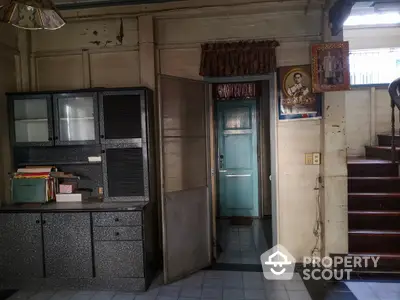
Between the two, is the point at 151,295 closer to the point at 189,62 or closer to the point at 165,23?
the point at 189,62

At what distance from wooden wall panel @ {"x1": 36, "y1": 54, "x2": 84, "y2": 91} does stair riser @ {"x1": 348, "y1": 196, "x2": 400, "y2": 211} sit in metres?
3.76

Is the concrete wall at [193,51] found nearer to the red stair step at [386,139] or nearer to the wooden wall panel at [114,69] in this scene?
the wooden wall panel at [114,69]

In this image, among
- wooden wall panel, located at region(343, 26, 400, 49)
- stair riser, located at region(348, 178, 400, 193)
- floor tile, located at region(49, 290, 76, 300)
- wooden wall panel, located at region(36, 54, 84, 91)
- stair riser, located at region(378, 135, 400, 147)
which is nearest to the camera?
floor tile, located at region(49, 290, 76, 300)

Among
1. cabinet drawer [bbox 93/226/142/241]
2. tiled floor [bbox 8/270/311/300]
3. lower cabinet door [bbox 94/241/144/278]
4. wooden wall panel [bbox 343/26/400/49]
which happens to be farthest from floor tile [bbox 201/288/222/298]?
wooden wall panel [bbox 343/26/400/49]

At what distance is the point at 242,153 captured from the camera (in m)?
5.60

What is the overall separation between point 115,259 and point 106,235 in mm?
261

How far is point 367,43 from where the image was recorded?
486 cm

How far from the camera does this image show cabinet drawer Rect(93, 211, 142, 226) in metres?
3.00

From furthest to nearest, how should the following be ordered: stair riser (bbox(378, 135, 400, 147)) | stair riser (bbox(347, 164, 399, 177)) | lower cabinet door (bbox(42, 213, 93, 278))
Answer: stair riser (bbox(378, 135, 400, 147)) < stair riser (bbox(347, 164, 399, 177)) < lower cabinet door (bbox(42, 213, 93, 278))

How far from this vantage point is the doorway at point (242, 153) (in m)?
5.45

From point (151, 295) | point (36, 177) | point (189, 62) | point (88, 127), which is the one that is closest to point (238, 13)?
point (189, 62)

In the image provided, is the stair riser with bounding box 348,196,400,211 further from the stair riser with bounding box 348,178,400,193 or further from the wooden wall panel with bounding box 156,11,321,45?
the wooden wall panel with bounding box 156,11,321,45

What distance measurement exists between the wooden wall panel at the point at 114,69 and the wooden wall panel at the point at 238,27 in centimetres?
43

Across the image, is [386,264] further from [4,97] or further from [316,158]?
[4,97]
